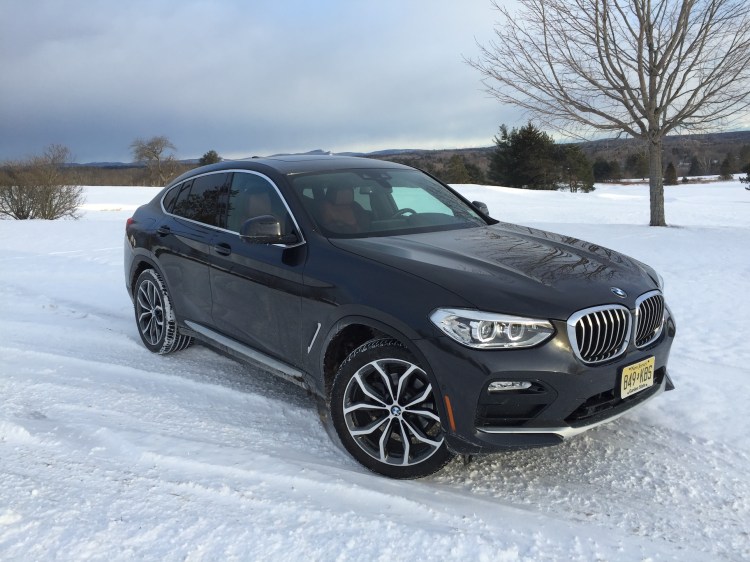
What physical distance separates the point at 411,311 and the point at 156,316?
3.02 meters

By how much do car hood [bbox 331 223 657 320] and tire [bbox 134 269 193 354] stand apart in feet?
6.96

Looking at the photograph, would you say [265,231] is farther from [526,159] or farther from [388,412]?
[526,159]

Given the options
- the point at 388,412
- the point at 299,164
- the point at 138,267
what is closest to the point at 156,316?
the point at 138,267

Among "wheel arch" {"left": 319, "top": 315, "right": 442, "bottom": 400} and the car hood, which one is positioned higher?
the car hood

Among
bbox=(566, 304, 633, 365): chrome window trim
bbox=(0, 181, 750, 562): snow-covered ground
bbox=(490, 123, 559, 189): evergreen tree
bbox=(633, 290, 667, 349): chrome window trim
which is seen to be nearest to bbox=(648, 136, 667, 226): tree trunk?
bbox=(0, 181, 750, 562): snow-covered ground

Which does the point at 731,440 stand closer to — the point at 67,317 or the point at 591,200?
the point at 67,317

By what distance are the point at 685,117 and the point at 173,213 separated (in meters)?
13.0

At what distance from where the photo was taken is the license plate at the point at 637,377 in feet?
10.2

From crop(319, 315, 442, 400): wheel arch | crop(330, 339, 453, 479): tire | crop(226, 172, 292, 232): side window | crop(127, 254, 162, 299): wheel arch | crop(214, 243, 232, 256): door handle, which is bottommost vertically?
crop(330, 339, 453, 479): tire

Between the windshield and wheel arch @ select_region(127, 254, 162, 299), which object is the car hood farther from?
wheel arch @ select_region(127, 254, 162, 299)

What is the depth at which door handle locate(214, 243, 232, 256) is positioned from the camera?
4255 mm

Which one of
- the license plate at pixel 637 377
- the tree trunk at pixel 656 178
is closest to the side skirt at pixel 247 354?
the license plate at pixel 637 377

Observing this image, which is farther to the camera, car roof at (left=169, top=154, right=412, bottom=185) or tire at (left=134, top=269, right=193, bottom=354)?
tire at (left=134, top=269, right=193, bottom=354)

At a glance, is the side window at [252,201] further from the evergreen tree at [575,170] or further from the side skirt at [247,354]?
the evergreen tree at [575,170]
